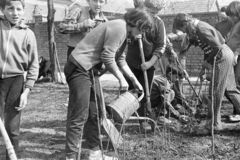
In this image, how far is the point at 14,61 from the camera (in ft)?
8.73

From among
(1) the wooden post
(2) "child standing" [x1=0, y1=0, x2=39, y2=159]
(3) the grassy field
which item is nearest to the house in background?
(3) the grassy field

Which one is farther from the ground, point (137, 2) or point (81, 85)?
point (137, 2)

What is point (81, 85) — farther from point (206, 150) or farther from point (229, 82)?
point (229, 82)

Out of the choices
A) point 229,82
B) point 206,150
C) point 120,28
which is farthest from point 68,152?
point 229,82

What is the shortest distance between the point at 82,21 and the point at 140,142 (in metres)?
1.44

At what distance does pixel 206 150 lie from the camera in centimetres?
323

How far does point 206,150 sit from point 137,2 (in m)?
2.00

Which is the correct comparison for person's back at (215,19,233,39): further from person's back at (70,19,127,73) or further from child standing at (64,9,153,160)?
person's back at (70,19,127,73)

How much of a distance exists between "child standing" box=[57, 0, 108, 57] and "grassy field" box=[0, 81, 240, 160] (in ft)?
3.73

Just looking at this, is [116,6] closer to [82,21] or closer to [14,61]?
[82,21]

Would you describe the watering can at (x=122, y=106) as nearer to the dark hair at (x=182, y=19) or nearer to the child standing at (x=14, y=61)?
the child standing at (x=14, y=61)

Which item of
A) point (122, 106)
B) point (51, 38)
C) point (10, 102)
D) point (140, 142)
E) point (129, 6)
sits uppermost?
point (129, 6)

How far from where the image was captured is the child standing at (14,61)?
8.57 ft

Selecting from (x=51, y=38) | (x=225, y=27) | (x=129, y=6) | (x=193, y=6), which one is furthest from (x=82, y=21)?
(x=129, y=6)
